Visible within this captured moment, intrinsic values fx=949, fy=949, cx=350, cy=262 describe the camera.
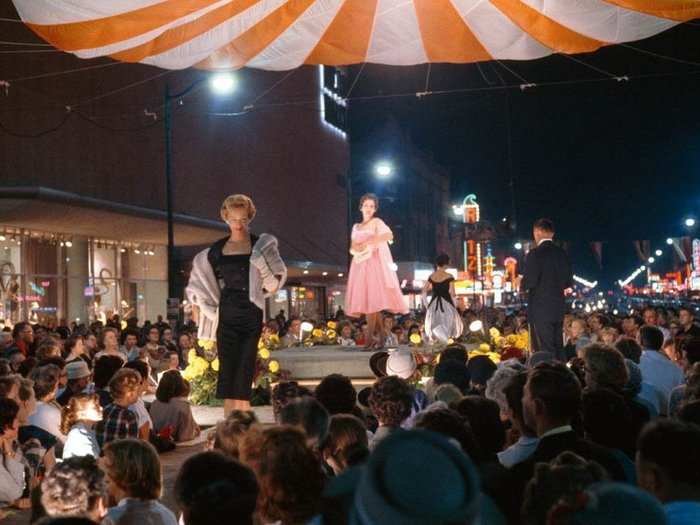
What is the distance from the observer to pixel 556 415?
443 cm

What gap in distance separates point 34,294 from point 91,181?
11.4 ft

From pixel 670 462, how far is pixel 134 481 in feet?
8.04

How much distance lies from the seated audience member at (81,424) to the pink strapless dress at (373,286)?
613 cm

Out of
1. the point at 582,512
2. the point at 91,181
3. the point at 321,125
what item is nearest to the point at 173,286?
the point at 91,181

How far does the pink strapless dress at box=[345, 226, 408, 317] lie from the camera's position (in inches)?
517

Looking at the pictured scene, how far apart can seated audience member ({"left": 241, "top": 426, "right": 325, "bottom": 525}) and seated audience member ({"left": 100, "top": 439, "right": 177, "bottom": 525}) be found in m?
1.31

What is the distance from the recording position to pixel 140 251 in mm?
33094

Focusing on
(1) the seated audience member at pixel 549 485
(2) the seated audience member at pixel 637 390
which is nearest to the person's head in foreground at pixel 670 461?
(1) the seated audience member at pixel 549 485

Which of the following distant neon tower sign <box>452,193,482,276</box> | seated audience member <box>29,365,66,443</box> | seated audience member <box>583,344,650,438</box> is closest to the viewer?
seated audience member <box>583,344,650,438</box>

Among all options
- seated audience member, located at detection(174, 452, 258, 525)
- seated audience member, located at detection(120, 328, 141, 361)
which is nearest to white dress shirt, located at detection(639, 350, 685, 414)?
seated audience member, located at detection(174, 452, 258, 525)

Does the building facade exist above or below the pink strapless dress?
above

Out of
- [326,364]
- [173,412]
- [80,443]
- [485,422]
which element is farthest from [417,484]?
[326,364]

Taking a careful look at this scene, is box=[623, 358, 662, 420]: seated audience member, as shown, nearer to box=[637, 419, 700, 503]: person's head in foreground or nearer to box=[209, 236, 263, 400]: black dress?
box=[637, 419, 700, 503]: person's head in foreground

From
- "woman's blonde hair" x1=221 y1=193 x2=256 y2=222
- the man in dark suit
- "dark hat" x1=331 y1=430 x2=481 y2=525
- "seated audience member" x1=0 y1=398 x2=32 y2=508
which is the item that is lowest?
"seated audience member" x1=0 y1=398 x2=32 y2=508
